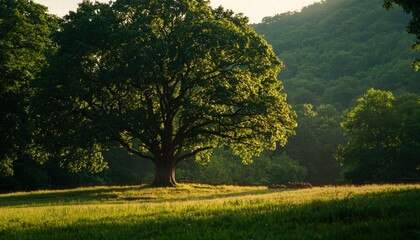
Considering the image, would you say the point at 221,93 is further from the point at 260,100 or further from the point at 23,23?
the point at 23,23

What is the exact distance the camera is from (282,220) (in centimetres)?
1133

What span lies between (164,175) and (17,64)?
18715 millimetres

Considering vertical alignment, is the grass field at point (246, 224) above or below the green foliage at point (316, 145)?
below

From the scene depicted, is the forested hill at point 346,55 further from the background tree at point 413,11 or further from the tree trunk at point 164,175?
the background tree at point 413,11

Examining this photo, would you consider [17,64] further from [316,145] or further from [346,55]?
[346,55]

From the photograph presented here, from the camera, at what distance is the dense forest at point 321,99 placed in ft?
217

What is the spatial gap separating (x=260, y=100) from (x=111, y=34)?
14600 millimetres

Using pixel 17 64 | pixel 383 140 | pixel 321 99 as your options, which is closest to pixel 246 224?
pixel 17 64

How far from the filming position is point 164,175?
42438 mm

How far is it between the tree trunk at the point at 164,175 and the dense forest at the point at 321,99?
25078 millimetres

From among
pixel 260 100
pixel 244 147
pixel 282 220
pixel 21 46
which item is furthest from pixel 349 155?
pixel 282 220

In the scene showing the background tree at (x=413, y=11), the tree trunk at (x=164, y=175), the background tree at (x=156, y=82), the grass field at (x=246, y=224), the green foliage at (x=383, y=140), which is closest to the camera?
the grass field at (x=246, y=224)

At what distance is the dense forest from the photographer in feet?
217

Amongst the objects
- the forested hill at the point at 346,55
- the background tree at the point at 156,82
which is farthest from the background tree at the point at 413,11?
the forested hill at the point at 346,55
